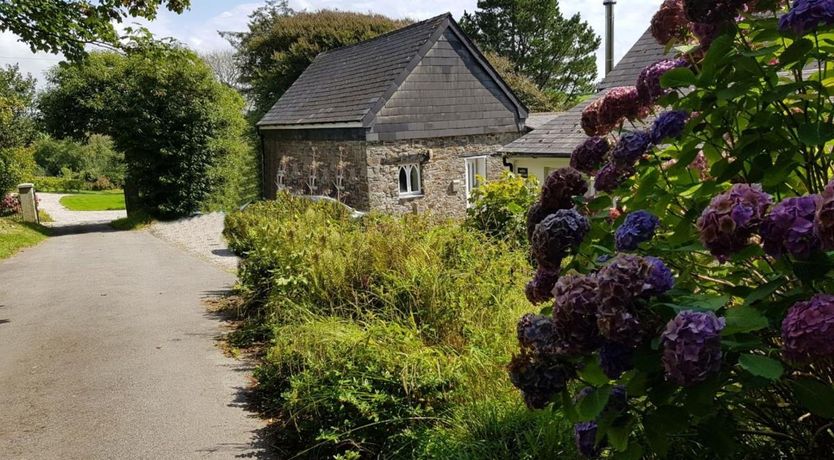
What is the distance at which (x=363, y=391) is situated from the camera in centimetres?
400

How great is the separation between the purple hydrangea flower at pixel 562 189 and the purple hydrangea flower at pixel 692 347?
37.8 inches

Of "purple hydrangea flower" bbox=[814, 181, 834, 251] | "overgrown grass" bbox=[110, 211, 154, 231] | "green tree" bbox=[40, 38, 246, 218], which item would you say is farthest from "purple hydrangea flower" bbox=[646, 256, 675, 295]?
"overgrown grass" bbox=[110, 211, 154, 231]

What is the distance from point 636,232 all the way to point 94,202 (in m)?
39.1

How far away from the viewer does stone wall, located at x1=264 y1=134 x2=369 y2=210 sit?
1788cm

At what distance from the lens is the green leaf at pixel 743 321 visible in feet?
4.35

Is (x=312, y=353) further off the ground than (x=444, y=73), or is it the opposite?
(x=444, y=73)

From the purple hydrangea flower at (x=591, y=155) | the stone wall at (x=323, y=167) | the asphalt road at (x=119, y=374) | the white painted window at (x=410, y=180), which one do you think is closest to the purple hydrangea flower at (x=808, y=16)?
the purple hydrangea flower at (x=591, y=155)

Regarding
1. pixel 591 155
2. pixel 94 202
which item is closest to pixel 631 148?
pixel 591 155

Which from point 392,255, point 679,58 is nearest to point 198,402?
point 392,255

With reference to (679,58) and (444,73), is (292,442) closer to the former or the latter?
(679,58)

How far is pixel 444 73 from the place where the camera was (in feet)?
63.5

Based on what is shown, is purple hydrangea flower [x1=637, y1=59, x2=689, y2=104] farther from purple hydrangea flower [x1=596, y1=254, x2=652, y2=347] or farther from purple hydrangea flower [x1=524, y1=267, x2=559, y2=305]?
purple hydrangea flower [x1=596, y1=254, x2=652, y2=347]

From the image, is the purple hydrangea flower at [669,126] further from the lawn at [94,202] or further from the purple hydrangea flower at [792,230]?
the lawn at [94,202]

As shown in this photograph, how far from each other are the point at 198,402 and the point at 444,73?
15948mm
